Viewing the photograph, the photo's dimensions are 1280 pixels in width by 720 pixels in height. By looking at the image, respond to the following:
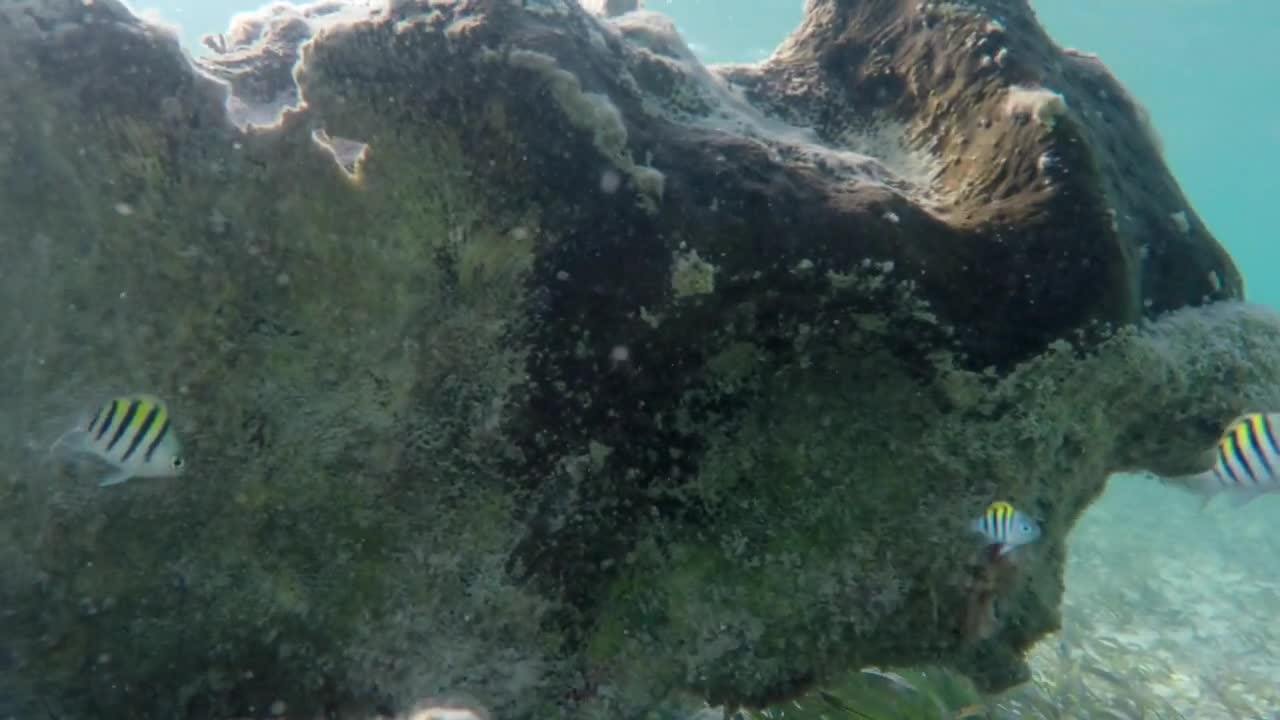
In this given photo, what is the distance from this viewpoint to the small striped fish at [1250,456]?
3.01 metres

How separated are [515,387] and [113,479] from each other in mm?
1368

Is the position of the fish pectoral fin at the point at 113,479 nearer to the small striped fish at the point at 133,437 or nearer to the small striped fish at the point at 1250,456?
the small striped fish at the point at 133,437

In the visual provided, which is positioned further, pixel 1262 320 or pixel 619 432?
pixel 1262 320

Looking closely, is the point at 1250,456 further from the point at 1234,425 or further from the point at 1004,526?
the point at 1004,526

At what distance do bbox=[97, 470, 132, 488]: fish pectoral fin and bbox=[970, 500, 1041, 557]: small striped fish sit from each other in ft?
10.0

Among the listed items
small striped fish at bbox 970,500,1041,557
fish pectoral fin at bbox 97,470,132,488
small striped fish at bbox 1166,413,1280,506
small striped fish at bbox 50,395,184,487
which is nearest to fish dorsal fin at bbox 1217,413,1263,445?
small striped fish at bbox 1166,413,1280,506

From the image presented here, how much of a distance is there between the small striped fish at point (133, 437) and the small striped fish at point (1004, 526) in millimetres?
2856

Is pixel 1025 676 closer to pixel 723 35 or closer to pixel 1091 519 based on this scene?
pixel 1091 519

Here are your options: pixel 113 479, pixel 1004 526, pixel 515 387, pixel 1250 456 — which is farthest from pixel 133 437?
pixel 1250 456

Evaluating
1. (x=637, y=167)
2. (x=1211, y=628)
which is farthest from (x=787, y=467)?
(x=1211, y=628)

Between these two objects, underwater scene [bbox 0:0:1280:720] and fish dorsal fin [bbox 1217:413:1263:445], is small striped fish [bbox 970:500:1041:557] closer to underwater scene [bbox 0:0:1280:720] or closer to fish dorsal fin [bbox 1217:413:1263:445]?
underwater scene [bbox 0:0:1280:720]

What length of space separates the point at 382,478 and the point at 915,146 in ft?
9.50

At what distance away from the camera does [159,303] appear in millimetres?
2553

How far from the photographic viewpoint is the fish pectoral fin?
2.47 meters
